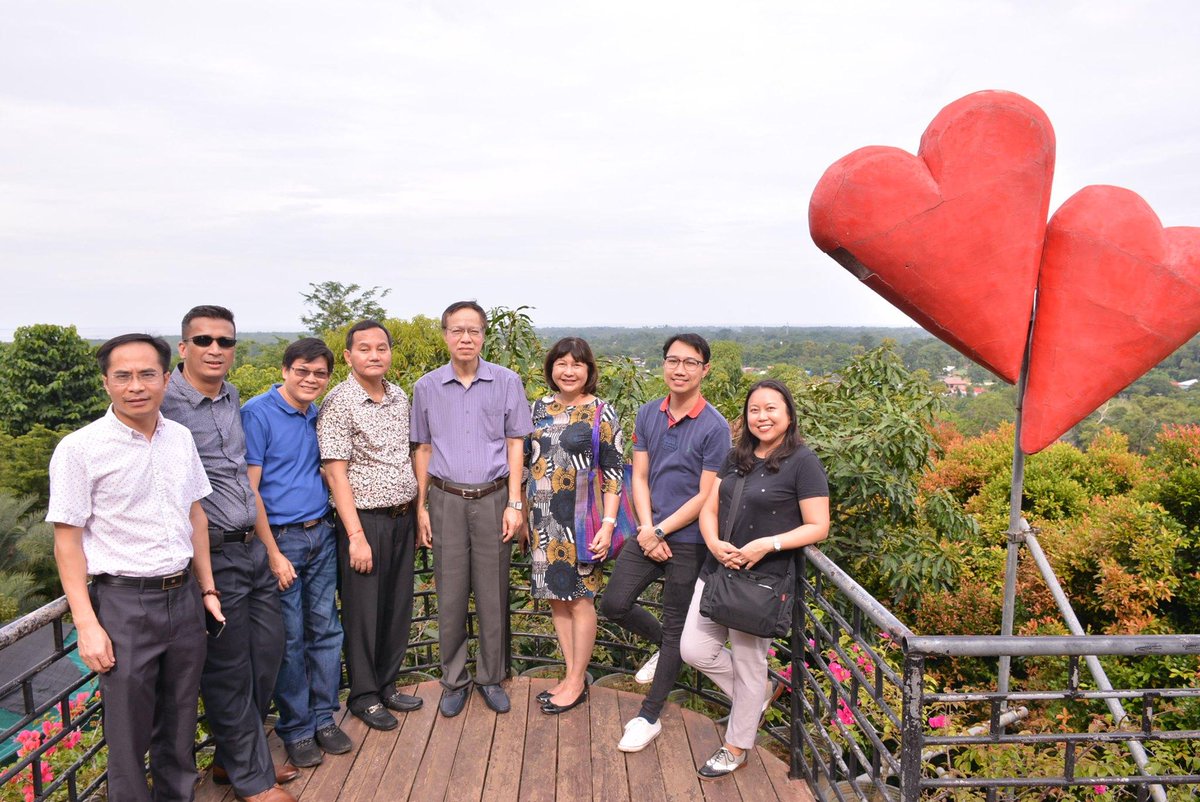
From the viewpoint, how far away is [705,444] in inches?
120

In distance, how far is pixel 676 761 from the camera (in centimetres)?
299

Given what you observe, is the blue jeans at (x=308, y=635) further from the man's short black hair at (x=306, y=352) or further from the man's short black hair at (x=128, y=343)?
the man's short black hair at (x=128, y=343)

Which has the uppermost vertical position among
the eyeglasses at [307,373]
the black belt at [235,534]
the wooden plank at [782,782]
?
the eyeglasses at [307,373]

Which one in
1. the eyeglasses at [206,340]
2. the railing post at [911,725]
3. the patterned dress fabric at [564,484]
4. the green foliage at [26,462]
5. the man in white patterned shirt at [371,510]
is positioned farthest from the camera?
the green foliage at [26,462]

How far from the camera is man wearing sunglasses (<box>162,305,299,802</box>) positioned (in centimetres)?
256

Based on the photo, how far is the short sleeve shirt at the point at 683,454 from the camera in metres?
3.04

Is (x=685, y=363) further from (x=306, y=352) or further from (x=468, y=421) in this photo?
(x=306, y=352)

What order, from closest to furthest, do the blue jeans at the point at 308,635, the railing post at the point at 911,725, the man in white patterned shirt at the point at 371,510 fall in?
the railing post at the point at 911,725 < the blue jeans at the point at 308,635 < the man in white patterned shirt at the point at 371,510

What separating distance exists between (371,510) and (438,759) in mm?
1053

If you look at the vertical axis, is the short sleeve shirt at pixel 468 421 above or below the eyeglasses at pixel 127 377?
below

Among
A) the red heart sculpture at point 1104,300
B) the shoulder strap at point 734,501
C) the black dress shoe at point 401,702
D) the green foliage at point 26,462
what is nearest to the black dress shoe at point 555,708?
the black dress shoe at point 401,702

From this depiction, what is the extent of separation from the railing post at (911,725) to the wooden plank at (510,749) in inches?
56.4

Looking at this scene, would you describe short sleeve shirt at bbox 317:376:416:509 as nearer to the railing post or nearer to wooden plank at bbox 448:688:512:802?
wooden plank at bbox 448:688:512:802

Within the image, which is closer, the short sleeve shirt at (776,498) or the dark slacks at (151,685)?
the dark slacks at (151,685)
